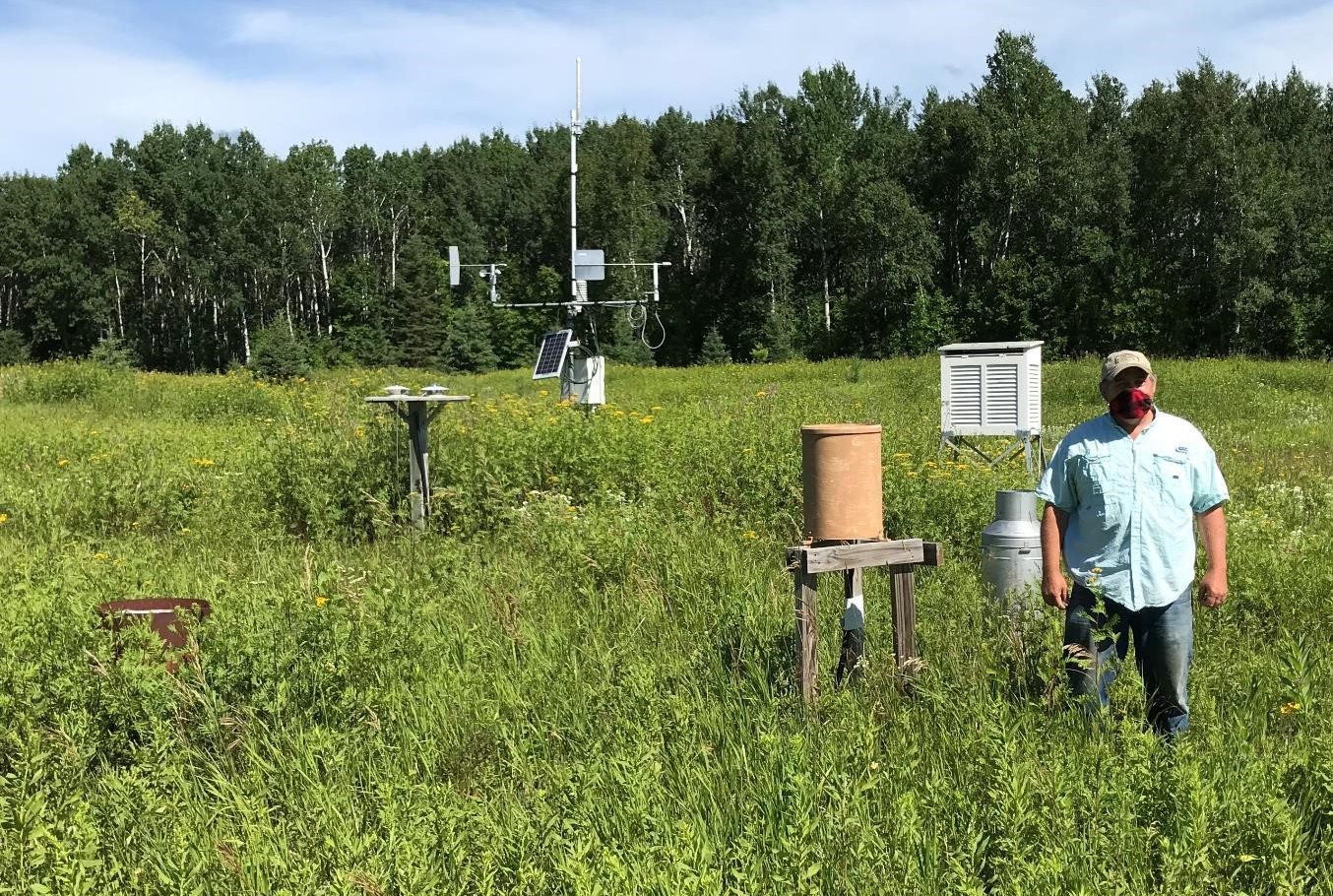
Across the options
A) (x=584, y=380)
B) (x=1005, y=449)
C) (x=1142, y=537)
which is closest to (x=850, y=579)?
(x=1142, y=537)

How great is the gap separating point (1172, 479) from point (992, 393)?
26.4ft

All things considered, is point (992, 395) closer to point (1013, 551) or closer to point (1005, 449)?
point (1005, 449)

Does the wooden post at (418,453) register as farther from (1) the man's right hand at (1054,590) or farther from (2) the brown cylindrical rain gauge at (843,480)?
(1) the man's right hand at (1054,590)

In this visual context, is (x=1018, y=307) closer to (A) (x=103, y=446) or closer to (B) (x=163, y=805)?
(A) (x=103, y=446)

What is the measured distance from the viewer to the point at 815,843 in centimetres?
294

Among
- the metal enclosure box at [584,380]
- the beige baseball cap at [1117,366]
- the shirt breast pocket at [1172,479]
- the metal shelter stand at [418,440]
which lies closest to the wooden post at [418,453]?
the metal shelter stand at [418,440]

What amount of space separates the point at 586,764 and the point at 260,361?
174ft

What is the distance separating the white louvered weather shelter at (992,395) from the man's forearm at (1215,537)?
752 cm

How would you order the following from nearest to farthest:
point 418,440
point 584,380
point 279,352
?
point 418,440
point 584,380
point 279,352

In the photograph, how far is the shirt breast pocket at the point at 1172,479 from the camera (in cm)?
402

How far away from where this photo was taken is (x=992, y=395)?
11.8 m

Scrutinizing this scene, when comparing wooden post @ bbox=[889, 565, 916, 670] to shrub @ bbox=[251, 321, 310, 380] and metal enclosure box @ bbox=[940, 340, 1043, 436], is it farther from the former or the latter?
shrub @ bbox=[251, 321, 310, 380]

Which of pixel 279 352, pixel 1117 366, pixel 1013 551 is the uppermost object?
pixel 279 352

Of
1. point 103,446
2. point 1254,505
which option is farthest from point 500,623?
point 103,446
